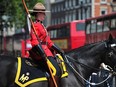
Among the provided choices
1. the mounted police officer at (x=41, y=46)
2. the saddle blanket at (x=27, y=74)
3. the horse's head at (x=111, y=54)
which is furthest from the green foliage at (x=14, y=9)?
Result: the saddle blanket at (x=27, y=74)

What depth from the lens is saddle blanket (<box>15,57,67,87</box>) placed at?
26.2ft

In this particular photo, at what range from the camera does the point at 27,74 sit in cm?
807

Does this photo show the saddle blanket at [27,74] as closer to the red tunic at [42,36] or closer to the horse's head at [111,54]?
the red tunic at [42,36]

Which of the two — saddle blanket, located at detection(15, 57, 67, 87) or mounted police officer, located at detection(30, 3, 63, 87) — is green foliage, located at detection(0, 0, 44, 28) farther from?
saddle blanket, located at detection(15, 57, 67, 87)

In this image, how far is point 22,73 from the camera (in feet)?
26.3

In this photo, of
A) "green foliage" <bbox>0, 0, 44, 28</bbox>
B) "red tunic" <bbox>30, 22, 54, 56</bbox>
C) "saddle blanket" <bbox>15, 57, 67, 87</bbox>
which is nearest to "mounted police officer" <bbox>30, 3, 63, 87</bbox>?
"red tunic" <bbox>30, 22, 54, 56</bbox>

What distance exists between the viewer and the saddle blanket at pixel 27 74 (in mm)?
7984

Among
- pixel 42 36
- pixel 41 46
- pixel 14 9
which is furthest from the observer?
pixel 14 9

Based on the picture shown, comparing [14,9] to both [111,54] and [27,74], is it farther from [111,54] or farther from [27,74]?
[27,74]

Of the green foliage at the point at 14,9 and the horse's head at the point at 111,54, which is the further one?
the green foliage at the point at 14,9

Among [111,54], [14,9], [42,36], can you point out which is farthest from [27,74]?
[14,9]

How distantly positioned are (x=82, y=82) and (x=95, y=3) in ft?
236

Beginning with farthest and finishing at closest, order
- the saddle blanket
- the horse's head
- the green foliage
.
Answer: the green foliage < the horse's head < the saddle blanket

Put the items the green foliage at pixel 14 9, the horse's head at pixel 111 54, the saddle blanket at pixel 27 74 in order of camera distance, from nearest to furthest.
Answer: the saddle blanket at pixel 27 74, the horse's head at pixel 111 54, the green foliage at pixel 14 9
